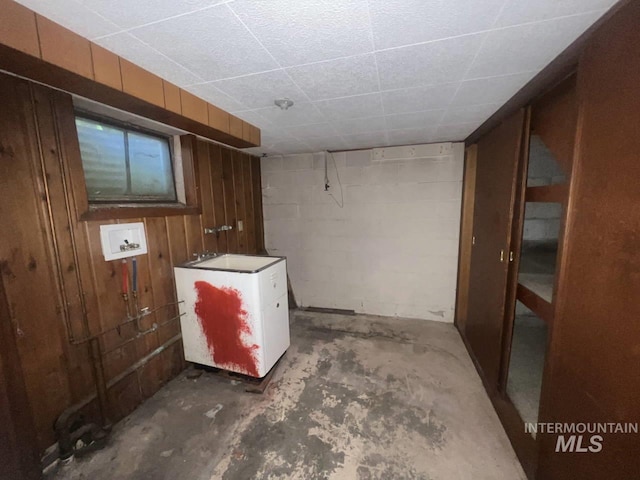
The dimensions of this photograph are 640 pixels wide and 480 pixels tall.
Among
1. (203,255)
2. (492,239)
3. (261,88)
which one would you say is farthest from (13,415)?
(492,239)

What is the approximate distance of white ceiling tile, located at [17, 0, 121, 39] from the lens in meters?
0.89

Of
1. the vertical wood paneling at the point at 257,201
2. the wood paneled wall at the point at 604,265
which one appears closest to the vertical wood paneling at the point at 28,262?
the vertical wood paneling at the point at 257,201

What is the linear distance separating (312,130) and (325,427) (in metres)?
2.40

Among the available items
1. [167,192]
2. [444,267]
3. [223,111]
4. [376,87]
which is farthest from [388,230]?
[167,192]

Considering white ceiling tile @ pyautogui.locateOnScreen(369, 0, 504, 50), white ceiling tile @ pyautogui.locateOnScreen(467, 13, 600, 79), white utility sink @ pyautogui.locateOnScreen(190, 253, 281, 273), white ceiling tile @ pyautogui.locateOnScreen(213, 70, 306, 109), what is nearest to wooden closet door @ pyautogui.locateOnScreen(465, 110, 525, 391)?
white ceiling tile @ pyautogui.locateOnScreen(467, 13, 600, 79)

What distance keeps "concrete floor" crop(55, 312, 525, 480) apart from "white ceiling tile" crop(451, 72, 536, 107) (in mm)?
2170

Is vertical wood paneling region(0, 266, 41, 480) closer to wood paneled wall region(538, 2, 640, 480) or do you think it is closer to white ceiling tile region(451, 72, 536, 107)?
wood paneled wall region(538, 2, 640, 480)

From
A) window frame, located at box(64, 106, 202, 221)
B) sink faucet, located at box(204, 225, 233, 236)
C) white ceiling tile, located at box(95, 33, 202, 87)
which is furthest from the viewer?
sink faucet, located at box(204, 225, 233, 236)

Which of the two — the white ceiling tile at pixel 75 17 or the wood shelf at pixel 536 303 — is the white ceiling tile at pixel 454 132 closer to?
the wood shelf at pixel 536 303

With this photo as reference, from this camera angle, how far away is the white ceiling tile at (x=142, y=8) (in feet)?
2.86

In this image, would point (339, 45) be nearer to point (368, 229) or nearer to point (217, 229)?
point (217, 229)

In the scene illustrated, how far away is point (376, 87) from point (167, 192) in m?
2.02

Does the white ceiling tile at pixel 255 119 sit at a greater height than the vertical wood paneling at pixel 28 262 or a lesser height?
greater
